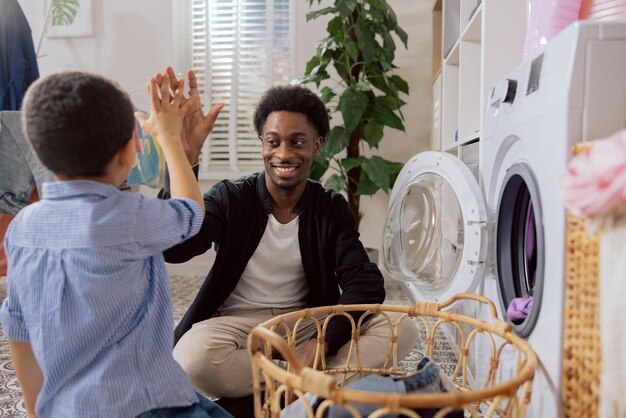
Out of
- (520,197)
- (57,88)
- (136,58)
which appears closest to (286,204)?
(520,197)

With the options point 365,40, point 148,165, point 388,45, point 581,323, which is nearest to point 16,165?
point 148,165

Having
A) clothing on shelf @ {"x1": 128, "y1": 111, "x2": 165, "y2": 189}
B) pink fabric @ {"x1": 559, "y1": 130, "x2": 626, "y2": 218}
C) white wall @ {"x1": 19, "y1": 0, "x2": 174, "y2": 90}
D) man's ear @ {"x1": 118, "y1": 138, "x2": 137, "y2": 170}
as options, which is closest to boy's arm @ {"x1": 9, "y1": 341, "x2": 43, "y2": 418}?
man's ear @ {"x1": 118, "y1": 138, "x2": 137, "y2": 170}

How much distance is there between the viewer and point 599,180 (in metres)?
0.69

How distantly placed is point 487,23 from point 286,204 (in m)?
0.72

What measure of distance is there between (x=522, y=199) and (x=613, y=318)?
21.4 inches

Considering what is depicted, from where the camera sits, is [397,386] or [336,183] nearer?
[397,386]

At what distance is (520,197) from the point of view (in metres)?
1.20

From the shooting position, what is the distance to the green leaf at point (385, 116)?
2.58 m

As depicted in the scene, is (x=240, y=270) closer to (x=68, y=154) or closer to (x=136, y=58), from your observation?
(x=68, y=154)

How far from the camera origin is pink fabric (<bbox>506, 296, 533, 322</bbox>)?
1.07m

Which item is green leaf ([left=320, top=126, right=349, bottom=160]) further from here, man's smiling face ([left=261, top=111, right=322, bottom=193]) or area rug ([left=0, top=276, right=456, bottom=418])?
man's smiling face ([left=261, top=111, right=322, bottom=193])

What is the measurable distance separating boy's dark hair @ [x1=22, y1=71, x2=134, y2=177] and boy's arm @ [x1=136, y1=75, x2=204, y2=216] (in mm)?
147

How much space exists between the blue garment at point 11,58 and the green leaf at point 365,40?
1517 millimetres

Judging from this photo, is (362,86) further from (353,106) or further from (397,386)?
(397,386)
